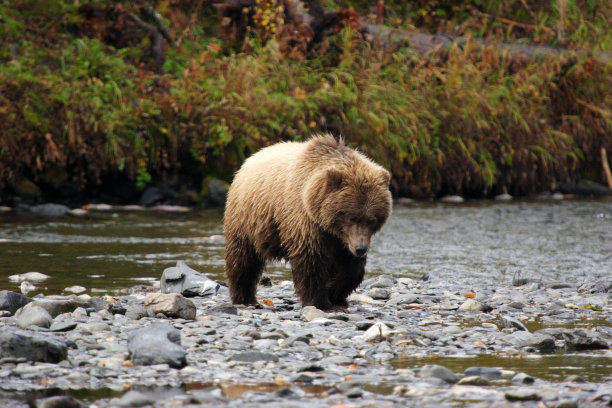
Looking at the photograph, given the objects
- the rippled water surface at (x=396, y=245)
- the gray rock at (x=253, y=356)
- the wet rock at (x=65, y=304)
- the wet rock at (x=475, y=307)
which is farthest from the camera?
the rippled water surface at (x=396, y=245)

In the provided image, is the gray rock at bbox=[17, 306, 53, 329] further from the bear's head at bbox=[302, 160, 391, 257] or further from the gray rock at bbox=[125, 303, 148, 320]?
the bear's head at bbox=[302, 160, 391, 257]

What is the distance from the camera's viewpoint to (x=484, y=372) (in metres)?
4.93

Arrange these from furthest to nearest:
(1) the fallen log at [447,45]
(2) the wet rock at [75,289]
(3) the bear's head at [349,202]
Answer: (1) the fallen log at [447,45]
(2) the wet rock at [75,289]
(3) the bear's head at [349,202]

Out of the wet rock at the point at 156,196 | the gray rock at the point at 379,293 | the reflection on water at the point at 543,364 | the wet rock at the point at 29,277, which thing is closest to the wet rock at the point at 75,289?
the wet rock at the point at 29,277

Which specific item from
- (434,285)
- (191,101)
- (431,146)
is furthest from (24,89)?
(434,285)

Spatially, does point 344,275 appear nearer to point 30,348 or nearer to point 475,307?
point 475,307

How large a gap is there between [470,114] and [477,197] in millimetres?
1573

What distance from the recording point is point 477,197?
17500 mm

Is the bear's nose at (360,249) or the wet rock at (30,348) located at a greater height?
the bear's nose at (360,249)

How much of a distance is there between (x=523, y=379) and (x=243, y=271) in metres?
3.29

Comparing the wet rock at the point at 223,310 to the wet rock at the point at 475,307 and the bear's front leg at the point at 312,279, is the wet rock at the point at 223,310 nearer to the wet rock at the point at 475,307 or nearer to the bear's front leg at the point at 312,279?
the bear's front leg at the point at 312,279

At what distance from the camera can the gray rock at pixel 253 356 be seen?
5.19 meters

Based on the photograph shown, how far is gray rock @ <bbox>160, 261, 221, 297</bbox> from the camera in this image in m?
8.01

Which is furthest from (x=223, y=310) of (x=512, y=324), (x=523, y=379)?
(x=523, y=379)
